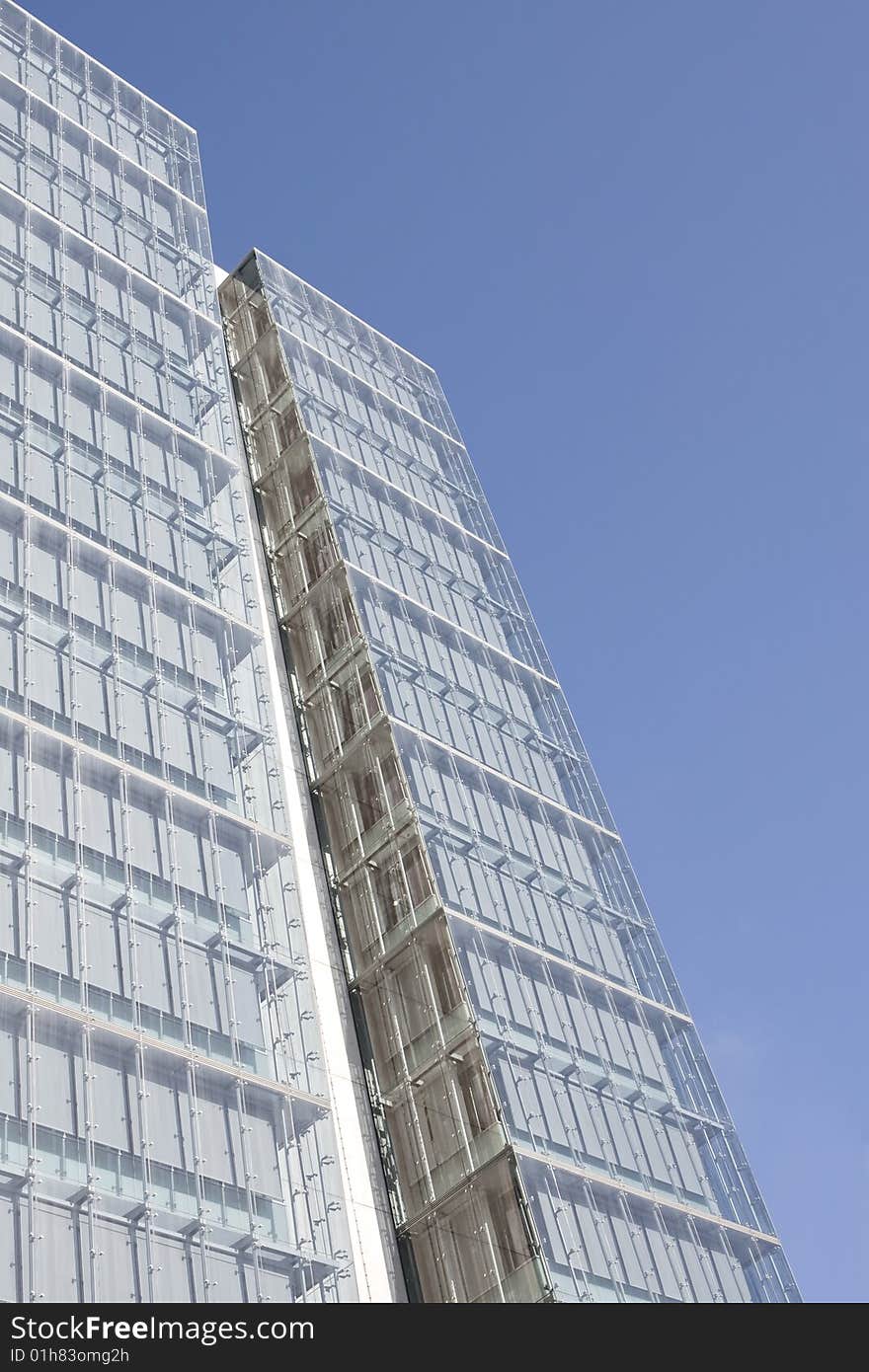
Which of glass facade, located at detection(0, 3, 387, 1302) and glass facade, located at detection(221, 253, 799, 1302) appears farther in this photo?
glass facade, located at detection(221, 253, 799, 1302)

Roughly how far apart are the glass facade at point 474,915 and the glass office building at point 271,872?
9 centimetres

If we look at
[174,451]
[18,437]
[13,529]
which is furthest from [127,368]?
[13,529]

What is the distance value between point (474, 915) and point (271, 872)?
4.56 m

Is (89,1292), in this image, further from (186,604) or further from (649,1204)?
(186,604)

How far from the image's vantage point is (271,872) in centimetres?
3058

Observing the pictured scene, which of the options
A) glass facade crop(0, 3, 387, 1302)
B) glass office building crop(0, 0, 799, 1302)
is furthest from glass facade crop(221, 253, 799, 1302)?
glass facade crop(0, 3, 387, 1302)

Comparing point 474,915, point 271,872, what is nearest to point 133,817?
point 271,872

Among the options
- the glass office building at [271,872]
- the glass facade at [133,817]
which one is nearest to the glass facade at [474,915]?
the glass office building at [271,872]

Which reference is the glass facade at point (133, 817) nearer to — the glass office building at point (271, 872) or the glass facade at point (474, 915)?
the glass office building at point (271, 872)

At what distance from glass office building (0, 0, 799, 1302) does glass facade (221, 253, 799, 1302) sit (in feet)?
0.31

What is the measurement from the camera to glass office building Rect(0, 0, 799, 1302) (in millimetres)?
24266

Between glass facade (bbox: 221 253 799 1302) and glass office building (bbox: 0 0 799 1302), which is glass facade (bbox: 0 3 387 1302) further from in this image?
glass facade (bbox: 221 253 799 1302)

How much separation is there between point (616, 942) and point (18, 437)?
17142 mm

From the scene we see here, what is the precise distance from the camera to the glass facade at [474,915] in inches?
1112
